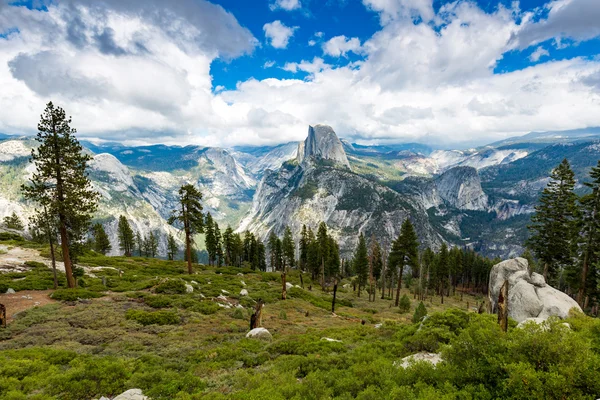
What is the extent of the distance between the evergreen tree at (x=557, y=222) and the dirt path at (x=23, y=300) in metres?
56.1

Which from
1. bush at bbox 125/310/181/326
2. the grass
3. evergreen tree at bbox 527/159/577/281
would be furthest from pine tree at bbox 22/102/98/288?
evergreen tree at bbox 527/159/577/281

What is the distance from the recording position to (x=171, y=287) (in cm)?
3170

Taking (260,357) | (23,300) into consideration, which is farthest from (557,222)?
(23,300)

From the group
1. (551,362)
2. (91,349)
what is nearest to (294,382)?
(551,362)

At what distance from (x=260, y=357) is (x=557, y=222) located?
4365 centimetres

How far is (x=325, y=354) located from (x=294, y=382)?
4350 mm

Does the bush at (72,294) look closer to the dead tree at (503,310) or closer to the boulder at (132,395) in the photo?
the boulder at (132,395)

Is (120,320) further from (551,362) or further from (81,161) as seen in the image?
(551,362)

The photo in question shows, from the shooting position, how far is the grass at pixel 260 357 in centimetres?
772

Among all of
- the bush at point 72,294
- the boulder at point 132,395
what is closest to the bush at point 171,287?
the bush at point 72,294

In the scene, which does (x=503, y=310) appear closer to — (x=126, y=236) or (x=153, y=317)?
(x=153, y=317)

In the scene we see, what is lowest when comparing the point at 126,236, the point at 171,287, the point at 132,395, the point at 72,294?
the point at 126,236

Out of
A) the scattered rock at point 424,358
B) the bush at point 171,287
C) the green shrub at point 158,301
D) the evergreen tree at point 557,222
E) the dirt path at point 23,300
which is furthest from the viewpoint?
the evergreen tree at point 557,222

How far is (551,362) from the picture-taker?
7.57 m
